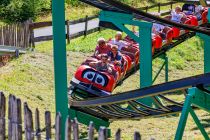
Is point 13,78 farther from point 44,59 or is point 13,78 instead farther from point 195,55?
point 195,55

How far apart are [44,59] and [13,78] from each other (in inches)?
83.4

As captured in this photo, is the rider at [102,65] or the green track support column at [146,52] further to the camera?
the green track support column at [146,52]

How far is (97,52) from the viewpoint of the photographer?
1179 centimetres

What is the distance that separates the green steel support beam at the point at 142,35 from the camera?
11.0m

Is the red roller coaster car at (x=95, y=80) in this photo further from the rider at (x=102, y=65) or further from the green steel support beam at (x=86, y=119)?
the green steel support beam at (x=86, y=119)

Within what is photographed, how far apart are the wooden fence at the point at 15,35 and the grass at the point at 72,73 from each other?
0.43m

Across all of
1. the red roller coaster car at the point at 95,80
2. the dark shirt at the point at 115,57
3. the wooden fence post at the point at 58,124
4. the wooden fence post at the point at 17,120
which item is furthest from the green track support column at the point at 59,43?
the dark shirt at the point at 115,57

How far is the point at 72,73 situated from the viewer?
1364cm

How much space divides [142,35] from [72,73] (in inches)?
105

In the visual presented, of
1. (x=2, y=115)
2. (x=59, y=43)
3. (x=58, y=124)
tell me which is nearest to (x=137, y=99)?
(x=59, y=43)

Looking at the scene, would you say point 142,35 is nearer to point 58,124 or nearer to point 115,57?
point 115,57

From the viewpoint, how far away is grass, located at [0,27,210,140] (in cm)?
981

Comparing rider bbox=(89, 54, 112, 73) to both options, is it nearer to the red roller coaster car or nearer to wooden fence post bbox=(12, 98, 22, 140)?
the red roller coaster car

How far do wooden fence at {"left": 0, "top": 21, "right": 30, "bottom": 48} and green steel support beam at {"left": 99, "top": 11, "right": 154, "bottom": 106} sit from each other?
373 cm
